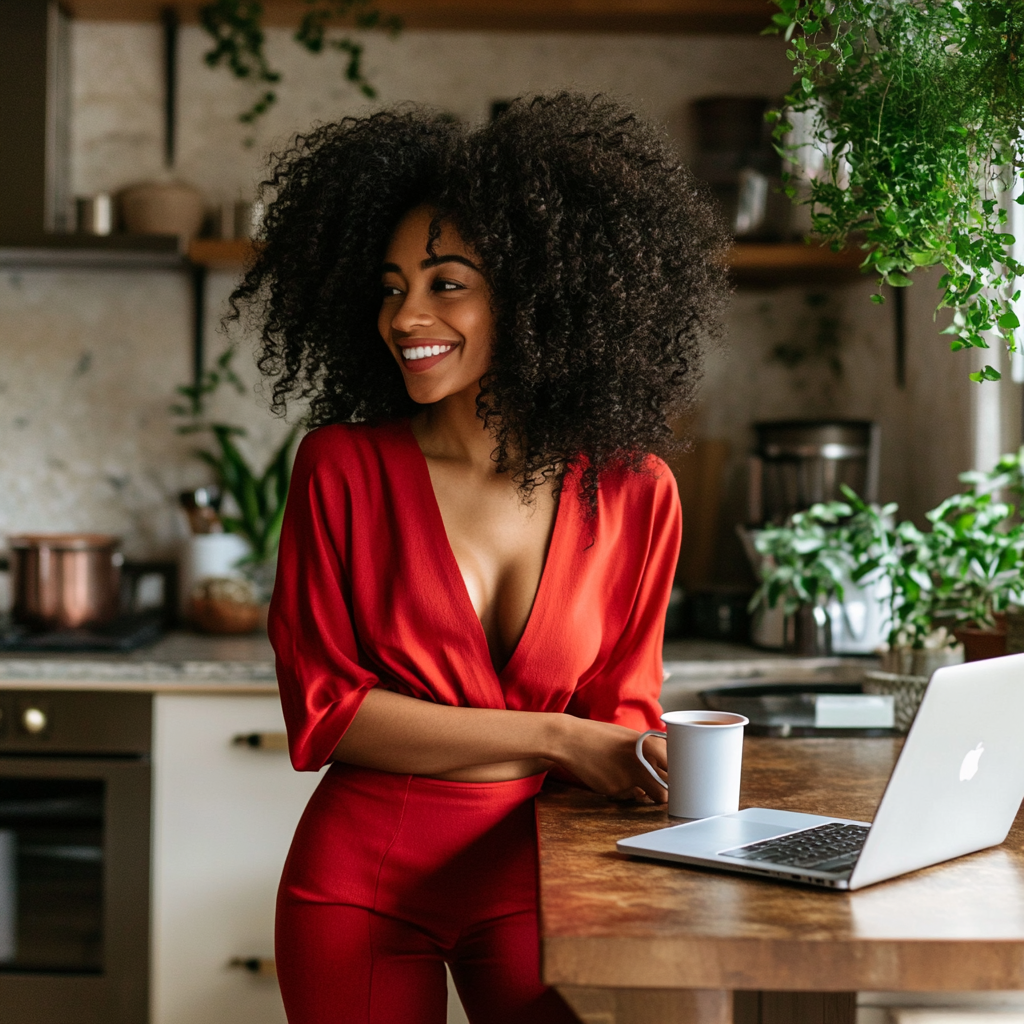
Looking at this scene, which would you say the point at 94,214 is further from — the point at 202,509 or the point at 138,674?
the point at 138,674

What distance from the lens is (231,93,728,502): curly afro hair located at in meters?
1.26

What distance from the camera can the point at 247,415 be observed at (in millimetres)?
2861

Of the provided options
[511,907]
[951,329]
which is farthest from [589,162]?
[511,907]

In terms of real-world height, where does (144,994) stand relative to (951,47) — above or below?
below

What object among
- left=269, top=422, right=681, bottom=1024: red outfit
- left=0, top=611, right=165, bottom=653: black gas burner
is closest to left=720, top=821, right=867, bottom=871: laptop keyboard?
left=269, top=422, right=681, bottom=1024: red outfit

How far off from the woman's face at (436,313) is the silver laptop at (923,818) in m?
0.54

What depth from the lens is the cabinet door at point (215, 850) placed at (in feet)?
7.11

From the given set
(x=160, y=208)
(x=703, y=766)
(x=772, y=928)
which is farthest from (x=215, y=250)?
(x=772, y=928)

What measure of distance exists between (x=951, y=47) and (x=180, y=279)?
2.10 meters

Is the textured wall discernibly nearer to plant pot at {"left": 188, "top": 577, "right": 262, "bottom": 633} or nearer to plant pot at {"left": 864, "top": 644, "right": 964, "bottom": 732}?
plant pot at {"left": 188, "top": 577, "right": 262, "bottom": 633}

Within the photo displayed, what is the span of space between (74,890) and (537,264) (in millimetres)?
1604

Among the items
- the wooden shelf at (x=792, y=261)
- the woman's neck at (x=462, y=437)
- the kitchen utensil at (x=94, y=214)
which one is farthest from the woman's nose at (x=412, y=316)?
the kitchen utensil at (x=94, y=214)

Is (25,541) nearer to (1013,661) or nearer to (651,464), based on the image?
(651,464)

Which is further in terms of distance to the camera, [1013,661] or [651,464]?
[651,464]
